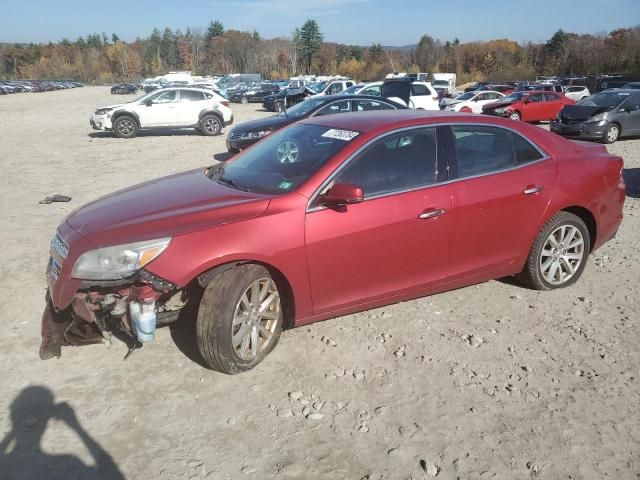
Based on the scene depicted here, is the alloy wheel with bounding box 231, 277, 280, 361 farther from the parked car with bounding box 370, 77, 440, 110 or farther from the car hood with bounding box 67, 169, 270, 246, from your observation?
the parked car with bounding box 370, 77, 440, 110

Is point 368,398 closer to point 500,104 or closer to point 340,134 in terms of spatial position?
point 340,134

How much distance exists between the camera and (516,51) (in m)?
92.2

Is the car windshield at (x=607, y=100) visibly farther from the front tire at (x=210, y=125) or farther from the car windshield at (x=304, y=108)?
the front tire at (x=210, y=125)

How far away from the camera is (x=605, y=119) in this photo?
14141 millimetres

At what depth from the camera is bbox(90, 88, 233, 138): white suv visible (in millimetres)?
16422

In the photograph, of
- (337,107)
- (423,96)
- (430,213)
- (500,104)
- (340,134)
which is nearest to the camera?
(430,213)

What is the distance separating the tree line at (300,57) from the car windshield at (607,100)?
56.6 metres

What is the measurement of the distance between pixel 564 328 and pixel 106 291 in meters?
3.33

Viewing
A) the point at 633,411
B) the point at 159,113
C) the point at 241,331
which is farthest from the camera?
the point at 159,113

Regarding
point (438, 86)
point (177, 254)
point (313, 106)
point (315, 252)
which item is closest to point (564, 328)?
point (315, 252)

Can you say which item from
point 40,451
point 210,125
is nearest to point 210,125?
point 210,125

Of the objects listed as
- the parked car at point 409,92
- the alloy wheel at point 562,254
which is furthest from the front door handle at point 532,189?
the parked car at point 409,92

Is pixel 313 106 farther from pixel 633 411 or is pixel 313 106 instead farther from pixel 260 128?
pixel 633 411

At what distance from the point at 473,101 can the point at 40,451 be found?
23.4m
